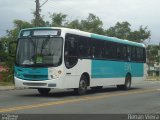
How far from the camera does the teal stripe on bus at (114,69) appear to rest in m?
25.2

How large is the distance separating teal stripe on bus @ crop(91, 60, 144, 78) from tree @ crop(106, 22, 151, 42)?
61573 mm

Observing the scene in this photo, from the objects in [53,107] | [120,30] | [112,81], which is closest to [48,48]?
[53,107]

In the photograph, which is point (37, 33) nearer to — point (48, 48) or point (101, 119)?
point (48, 48)

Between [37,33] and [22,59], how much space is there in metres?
1.32

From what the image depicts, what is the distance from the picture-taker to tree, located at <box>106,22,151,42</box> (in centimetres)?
9562

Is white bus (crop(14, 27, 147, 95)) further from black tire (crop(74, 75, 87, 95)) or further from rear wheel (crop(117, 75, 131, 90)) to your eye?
rear wheel (crop(117, 75, 131, 90))

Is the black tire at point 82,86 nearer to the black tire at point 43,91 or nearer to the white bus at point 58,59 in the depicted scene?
the white bus at point 58,59

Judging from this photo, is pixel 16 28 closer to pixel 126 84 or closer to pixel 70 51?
pixel 126 84

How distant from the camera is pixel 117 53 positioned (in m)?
28.2

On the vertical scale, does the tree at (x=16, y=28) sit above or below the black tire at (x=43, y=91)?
above

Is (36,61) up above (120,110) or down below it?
above

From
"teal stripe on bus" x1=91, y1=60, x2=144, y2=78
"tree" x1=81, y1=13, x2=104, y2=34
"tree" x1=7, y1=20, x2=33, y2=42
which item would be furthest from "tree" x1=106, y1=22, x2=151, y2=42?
"teal stripe on bus" x1=91, y1=60, x2=144, y2=78

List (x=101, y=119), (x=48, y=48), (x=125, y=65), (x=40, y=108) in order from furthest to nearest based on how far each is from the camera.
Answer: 1. (x=125, y=65)
2. (x=48, y=48)
3. (x=40, y=108)
4. (x=101, y=119)

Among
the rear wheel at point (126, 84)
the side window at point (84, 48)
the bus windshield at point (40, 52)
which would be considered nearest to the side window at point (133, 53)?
the rear wheel at point (126, 84)
